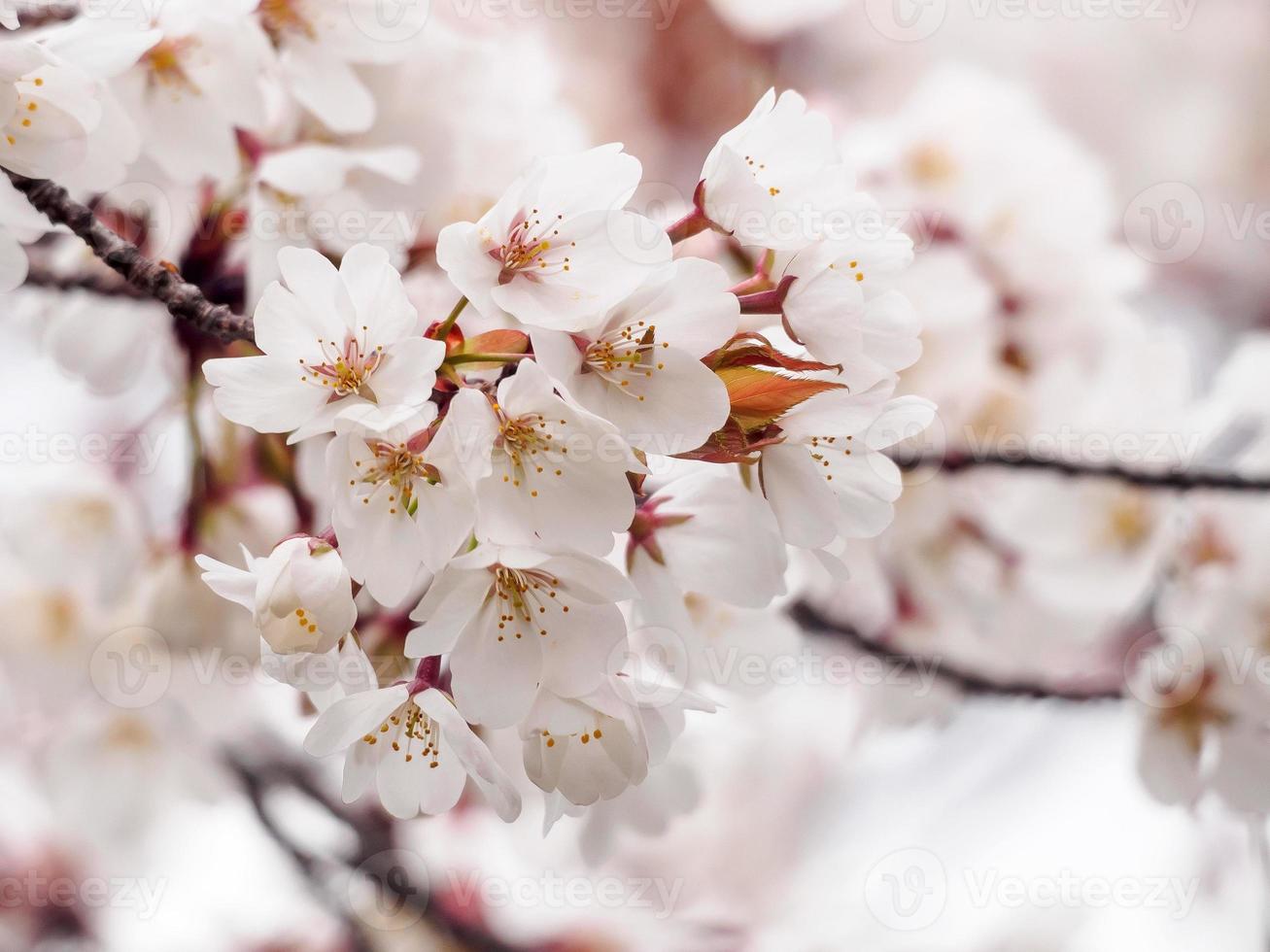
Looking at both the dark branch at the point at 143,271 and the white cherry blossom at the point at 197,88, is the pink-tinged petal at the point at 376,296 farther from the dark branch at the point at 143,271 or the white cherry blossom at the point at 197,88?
the white cherry blossom at the point at 197,88

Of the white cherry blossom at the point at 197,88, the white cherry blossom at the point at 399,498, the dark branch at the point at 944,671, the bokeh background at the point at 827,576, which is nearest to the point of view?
the white cherry blossom at the point at 399,498

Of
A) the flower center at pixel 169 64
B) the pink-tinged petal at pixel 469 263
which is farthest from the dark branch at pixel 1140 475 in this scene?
the flower center at pixel 169 64

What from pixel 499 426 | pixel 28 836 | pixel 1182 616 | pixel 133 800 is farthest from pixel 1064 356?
pixel 28 836

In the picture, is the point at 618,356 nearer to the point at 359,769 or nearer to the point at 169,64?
the point at 359,769

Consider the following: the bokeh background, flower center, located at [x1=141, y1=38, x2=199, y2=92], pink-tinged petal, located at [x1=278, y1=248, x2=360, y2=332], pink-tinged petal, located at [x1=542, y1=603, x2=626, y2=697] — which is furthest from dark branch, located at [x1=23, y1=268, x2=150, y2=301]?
pink-tinged petal, located at [x1=542, y1=603, x2=626, y2=697]

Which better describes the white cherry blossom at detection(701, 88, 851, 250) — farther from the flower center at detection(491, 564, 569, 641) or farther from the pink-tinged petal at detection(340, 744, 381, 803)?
the pink-tinged petal at detection(340, 744, 381, 803)

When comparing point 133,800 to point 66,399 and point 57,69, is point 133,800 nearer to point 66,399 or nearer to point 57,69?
point 66,399

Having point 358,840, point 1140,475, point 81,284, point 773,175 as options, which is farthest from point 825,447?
point 358,840
